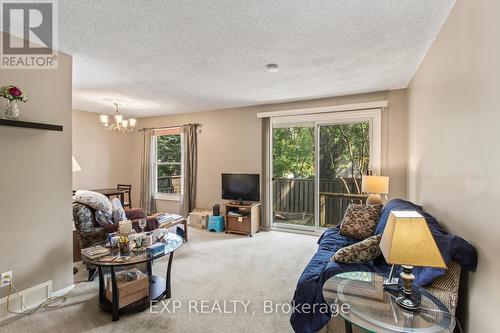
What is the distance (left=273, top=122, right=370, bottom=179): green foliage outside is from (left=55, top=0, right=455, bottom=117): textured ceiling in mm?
759

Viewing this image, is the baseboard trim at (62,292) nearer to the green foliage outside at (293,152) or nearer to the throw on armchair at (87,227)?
the throw on armchair at (87,227)

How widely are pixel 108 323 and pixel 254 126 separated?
3.68 meters

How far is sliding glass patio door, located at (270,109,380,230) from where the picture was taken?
13.3 feet

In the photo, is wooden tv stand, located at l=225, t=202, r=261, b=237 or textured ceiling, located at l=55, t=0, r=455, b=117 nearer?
textured ceiling, located at l=55, t=0, r=455, b=117

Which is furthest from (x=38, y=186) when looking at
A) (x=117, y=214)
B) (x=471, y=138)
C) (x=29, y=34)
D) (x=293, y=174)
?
(x=293, y=174)

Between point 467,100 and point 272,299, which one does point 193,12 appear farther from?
point 272,299

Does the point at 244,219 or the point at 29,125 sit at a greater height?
the point at 29,125

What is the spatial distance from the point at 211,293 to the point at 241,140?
10.0 feet

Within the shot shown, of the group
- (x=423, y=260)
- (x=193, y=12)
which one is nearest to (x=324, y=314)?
(x=423, y=260)

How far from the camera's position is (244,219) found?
173 inches

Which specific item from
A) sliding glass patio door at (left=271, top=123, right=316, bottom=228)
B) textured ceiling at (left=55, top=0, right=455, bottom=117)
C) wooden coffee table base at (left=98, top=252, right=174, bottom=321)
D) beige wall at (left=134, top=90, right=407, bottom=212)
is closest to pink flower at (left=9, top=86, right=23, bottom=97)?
textured ceiling at (left=55, top=0, right=455, bottom=117)

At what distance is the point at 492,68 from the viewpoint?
1.16m

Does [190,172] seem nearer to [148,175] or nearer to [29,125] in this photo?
[148,175]

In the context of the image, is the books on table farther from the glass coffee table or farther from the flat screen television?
the flat screen television
